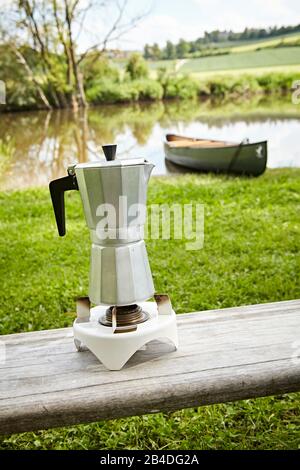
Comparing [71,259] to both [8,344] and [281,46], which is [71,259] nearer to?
[8,344]

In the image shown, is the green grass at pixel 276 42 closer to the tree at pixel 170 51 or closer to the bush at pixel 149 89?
the tree at pixel 170 51

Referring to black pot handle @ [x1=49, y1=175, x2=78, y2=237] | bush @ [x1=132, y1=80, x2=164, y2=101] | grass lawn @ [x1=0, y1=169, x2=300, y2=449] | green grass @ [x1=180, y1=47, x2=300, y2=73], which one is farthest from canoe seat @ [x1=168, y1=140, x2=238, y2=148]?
black pot handle @ [x1=49, y1=175, x2=78, y2=237]

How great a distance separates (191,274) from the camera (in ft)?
7.13

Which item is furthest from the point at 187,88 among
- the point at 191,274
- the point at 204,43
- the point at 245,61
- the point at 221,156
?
the point at 191,274

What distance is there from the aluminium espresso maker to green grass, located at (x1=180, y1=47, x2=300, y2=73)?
3.67 meters

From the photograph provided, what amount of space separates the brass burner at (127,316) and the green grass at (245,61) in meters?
3.70

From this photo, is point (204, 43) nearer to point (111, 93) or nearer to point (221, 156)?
point (111, 93)

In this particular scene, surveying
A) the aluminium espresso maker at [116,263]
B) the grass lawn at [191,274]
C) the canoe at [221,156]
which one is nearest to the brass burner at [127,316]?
the aluminium espresso maker at [116,263]

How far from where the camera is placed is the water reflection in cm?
417

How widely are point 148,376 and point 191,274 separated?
4.80ft

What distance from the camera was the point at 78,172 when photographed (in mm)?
742

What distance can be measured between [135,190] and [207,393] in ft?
0.99

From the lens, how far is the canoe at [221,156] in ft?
12.2
